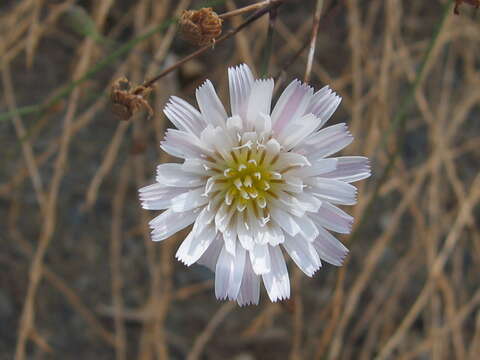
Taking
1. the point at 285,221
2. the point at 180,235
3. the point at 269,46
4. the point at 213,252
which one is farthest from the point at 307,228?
the point at 180,235

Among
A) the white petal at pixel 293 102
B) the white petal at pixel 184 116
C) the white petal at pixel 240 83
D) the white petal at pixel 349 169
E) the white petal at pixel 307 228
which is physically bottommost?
the white petal at pixel 307 228

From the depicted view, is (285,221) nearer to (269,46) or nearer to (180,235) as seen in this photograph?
(269,46)

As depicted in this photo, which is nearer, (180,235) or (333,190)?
(333,190)

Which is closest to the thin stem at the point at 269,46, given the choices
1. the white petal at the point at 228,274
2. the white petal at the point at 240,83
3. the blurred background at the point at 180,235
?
the white petal at the point at 240,83

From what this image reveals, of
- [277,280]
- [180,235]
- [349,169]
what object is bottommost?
[277,280]

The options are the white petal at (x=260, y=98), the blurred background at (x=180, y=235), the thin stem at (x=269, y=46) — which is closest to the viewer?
the white petal at (x=260, y=98)

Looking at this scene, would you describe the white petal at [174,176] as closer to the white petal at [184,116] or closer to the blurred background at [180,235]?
the white petal at [184,116]
